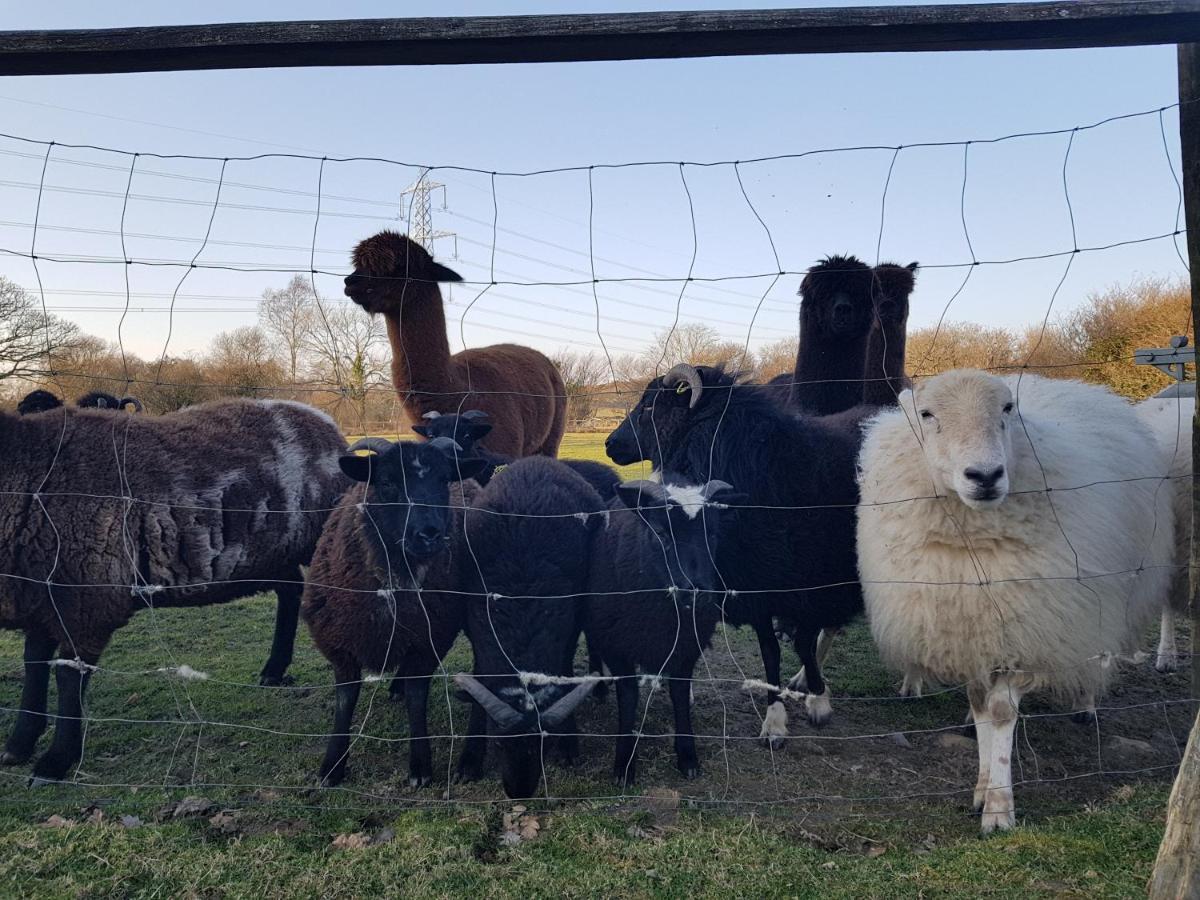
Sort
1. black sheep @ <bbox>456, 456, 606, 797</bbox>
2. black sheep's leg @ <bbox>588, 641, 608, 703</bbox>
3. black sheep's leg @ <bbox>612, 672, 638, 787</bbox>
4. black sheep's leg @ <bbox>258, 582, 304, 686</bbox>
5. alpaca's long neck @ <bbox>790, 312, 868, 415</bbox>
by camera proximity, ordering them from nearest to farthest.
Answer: black sheep @ <bbox>456, 456, 606, 797</bbox> → black sheep's leg @ <bbox>612, 672, 638, 787</bbox> → black sheep's leg @ <bbox>588, 641, 608, 703</bbox> → black sheep's leg @ <bbox>258, 582, 304, 686</bbox> → alpaca's long neck @ <bbox>790, 312, 868, 415</bbox>

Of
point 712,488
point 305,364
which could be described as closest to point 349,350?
point 305,364

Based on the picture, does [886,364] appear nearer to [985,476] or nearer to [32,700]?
[985,476]

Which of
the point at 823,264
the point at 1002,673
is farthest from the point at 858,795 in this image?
the point at 823,264

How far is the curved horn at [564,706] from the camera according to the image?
417 cm

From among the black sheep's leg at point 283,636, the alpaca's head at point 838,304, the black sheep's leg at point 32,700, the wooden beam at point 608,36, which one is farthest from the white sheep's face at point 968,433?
the black sheep's leg at point 32,700

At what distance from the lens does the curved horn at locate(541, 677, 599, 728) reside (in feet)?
13.7

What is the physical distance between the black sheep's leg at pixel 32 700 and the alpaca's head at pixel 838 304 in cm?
555

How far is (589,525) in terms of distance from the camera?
5.02 m

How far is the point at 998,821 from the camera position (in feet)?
12.3

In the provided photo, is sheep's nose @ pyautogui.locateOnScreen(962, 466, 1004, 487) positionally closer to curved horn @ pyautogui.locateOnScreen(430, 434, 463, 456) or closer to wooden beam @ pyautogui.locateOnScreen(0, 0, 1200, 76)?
wooden beam @ pyautogui.locateOnScreen(0, 0, 1200, 76)

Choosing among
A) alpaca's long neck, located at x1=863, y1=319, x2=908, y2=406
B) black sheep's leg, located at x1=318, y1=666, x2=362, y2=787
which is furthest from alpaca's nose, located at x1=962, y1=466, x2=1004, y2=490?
black sheep's leg, located at x1=318, y1=666, x2=362, y2=787

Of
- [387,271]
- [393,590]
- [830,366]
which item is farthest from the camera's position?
[830,366]

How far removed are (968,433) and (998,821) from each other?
176cm

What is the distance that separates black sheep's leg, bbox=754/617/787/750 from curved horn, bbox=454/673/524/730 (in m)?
1.57
